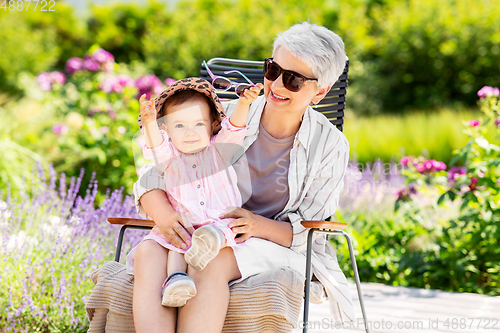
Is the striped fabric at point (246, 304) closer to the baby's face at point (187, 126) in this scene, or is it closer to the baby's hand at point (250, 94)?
the baby's face at point (187, 126)

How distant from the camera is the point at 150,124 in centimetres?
197

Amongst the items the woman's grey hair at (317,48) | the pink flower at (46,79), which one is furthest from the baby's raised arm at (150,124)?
the pink flower at (46,79)

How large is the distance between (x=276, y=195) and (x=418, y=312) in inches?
57.5

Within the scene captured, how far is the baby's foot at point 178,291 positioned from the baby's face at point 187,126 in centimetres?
58

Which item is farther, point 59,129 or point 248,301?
point 59,129

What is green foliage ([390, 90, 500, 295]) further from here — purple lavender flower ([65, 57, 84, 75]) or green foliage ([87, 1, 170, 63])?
green foliage ([87, 1, 170, 63])

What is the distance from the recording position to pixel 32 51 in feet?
40.3

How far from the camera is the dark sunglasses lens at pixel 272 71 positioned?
216 cm

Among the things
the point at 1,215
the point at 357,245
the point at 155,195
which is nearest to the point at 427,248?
the point at 357,245

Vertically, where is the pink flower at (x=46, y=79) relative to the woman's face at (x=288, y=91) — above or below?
above

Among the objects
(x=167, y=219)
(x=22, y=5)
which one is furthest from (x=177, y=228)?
(x=22, y=5)

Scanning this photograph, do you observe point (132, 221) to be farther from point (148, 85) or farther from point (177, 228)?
point (148, 85)

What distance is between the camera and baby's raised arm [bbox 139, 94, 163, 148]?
1927 mm

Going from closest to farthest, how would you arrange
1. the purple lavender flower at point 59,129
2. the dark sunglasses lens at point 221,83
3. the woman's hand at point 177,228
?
the woman's hand at point 177,228, the dark sunglasses lens at point 221,83, the purple lavender flower at point 59,129
